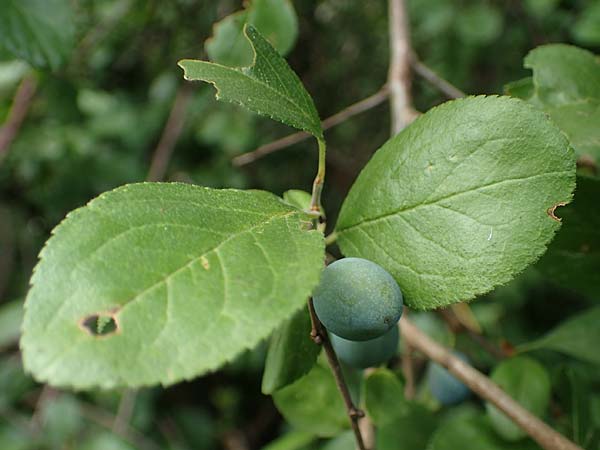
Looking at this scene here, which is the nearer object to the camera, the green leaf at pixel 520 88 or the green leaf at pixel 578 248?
the green leaf at pixel 578 248

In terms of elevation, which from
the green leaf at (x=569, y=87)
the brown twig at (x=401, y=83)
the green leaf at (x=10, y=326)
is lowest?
the green leaf at (x=10, y=326)

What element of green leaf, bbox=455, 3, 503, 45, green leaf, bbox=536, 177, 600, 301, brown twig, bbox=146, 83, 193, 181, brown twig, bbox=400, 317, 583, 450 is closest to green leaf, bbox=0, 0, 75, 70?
brown twig, bbox=146, 83, 193, 181

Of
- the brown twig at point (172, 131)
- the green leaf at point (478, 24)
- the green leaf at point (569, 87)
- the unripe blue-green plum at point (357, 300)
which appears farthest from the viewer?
the green leaf at point (478, 24)

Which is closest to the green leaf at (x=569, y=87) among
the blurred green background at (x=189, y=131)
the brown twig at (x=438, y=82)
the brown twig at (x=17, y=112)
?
the brown twig at (x=438, y=82)

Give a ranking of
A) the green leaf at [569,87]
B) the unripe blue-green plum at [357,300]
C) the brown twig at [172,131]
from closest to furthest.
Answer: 1. the unripe blue-green plum at [357,300]
2. the green leaf at [569,87]
3. the brown twig at [172,131]

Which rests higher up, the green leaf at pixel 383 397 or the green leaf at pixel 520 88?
the green leaf at pixel 520 88

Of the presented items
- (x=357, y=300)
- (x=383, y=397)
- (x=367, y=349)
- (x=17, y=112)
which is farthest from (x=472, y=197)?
(x=17, y=112)

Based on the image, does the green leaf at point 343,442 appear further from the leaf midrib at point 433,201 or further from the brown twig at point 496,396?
the leaf midrib at point 433,201

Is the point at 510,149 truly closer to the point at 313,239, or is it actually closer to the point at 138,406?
the point at 313,239
